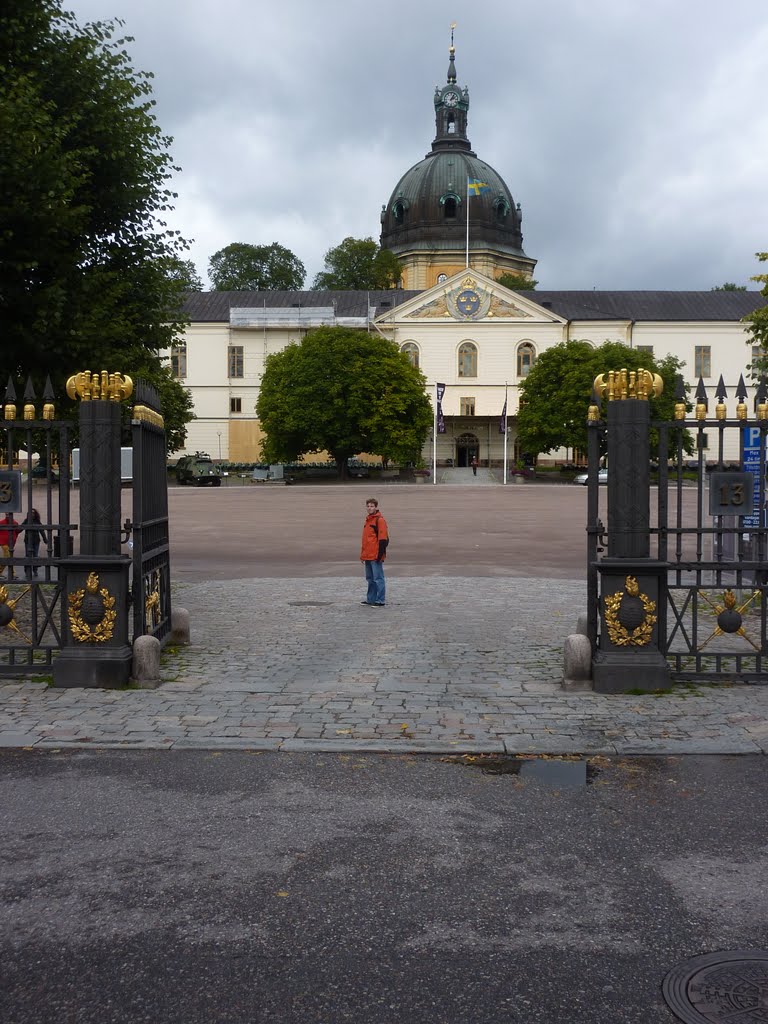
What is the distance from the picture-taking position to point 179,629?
11055mm

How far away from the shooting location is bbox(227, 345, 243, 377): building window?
9156 cm

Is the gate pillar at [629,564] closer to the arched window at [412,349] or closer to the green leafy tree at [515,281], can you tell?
the arched window at [412,349]

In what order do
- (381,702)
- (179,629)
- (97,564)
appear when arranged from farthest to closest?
(179,629) → (97,564) → (381,702)

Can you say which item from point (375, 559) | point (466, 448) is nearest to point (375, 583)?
point (375, 559)

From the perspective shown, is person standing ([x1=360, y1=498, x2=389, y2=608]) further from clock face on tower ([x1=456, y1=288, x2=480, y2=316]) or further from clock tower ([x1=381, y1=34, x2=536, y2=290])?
clock tower ([x1=381, y1=34, x2=536, y2=290])

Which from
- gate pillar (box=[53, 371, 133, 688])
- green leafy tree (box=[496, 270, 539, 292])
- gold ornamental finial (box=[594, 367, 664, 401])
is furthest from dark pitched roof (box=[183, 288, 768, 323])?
gold ornamental finial (box=[594, 367, 664, 401])

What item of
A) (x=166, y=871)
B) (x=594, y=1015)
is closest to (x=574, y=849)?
(x=594, y=1015)

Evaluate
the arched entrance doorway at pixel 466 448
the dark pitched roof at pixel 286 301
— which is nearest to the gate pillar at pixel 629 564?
the arched entrance doorway at pixel 466 448

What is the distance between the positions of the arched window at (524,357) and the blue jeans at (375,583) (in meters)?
75.2

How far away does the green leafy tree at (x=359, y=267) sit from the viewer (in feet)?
331

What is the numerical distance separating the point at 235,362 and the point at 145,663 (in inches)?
3335

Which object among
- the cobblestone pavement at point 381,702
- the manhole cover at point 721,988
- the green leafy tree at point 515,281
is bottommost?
the cobblestone pavement at point 381,702

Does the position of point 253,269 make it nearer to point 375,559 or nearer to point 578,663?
point 375,559

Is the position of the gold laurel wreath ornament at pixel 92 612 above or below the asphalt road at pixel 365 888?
above
